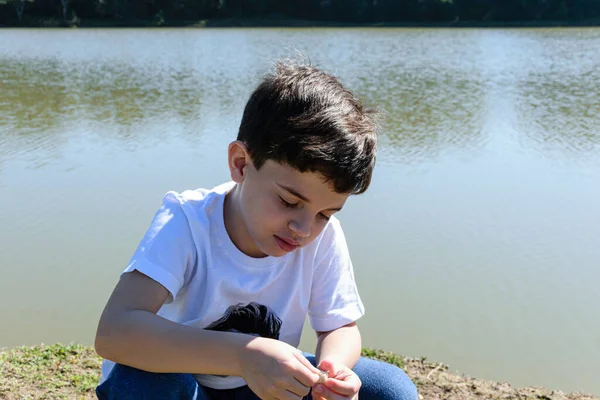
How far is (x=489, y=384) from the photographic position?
7.50ft

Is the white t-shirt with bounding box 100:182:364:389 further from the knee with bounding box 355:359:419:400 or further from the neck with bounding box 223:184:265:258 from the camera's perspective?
the knee with bounding box 355:359:419:400

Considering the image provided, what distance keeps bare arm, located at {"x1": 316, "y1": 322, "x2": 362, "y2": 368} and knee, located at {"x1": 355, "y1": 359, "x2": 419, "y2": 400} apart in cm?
4

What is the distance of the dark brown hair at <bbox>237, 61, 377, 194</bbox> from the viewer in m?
1.38

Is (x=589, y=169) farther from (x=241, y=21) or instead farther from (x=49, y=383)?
(x=241, y=21)

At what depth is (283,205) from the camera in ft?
4.60

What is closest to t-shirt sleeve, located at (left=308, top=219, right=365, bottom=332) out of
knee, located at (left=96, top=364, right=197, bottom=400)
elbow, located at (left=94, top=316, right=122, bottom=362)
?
knee, located at (left=96, top=364, right=197, bottom=400)

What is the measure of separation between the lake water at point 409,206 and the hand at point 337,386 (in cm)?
93

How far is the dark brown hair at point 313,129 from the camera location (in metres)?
1.38

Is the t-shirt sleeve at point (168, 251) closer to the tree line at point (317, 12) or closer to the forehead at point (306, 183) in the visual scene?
the forehead at point (306, 183)

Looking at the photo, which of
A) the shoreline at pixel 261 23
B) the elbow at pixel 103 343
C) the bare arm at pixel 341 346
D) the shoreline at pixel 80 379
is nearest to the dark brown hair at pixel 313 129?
the bare arm at pixel 341 346

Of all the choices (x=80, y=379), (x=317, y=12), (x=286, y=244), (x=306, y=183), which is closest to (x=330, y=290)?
(x=286, y=244)

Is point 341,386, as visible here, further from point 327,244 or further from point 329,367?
point 327,244

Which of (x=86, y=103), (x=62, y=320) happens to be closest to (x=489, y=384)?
(x=62, y=320)

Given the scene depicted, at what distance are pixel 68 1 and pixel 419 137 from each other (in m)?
27.8
